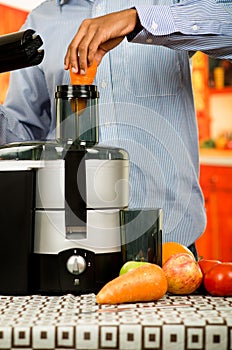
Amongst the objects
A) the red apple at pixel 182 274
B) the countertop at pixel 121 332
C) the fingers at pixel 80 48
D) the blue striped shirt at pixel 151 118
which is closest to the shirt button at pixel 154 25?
the fingers at pixel 80 48

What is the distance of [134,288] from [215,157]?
142 inches

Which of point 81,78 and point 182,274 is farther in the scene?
point 81,78

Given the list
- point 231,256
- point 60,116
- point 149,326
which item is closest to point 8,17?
point 231,256

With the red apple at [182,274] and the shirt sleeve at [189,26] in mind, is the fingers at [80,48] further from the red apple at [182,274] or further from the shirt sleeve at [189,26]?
the red apple at [182,274]

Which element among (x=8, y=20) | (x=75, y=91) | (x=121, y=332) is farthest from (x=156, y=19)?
(x=8, y=20)

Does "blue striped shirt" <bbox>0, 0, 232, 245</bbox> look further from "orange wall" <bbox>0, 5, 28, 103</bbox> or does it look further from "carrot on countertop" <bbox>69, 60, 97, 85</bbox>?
"orange wall" <bbox>0, 5, 28, 103</bbox>

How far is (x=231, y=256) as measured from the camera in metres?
4.53

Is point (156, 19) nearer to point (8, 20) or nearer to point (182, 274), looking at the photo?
point (182, 274)

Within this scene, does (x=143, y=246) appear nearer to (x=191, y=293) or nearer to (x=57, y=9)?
(x=191, y=293)

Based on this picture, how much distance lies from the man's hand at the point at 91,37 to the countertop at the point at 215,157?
127 inches

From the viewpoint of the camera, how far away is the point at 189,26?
1.66 m

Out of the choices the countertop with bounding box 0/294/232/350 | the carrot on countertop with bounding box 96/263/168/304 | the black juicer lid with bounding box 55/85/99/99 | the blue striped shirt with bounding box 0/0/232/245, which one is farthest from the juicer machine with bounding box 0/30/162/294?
the blue striped shirt with bounding box 0/0/232/245

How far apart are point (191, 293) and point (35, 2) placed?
4.08 m

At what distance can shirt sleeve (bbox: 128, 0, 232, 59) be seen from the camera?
161 centimetres
